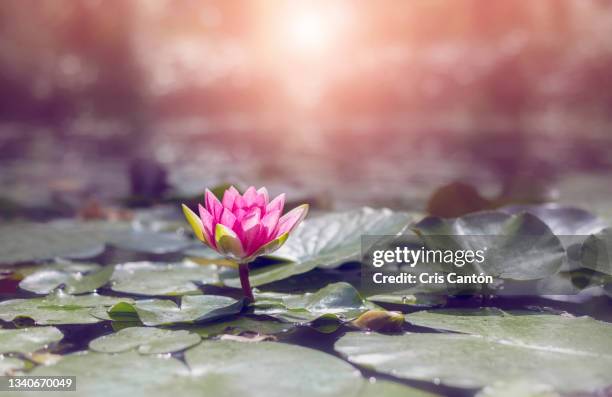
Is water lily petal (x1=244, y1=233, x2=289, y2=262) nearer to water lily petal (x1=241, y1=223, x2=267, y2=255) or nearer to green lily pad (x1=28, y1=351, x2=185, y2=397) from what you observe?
water lily petal (x1=241, y1=223, x2=267, y2=255)

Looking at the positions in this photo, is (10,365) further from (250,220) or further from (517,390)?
(517,390)

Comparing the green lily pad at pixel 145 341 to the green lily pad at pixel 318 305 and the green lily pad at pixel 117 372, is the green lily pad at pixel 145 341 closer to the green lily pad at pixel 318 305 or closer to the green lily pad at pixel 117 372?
the green lily pad at pixel 117 372

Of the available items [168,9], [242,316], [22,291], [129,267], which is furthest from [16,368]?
[168,9]

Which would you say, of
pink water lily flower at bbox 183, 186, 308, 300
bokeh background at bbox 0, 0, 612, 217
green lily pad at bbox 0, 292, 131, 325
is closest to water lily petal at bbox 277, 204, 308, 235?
pink water lily flower at bbox 183, 186, 308, 300

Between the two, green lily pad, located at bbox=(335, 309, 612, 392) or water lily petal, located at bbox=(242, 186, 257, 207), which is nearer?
green lily pad, located at bbox=(335, 309, 612, 392)

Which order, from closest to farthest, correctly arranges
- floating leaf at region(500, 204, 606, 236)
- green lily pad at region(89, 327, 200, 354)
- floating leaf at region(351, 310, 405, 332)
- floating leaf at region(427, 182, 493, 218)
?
green lily pad at region(89, 327, 200, 354) → floating leaf at region(351, 310, 405, 332) → floating leaf at region(500, 204, 606, 236) → floating leaf at region(427, 182, 493, 218)

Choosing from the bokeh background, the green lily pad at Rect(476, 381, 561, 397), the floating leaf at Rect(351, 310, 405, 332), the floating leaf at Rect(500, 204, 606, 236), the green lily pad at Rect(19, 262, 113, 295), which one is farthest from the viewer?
the bokeh background
